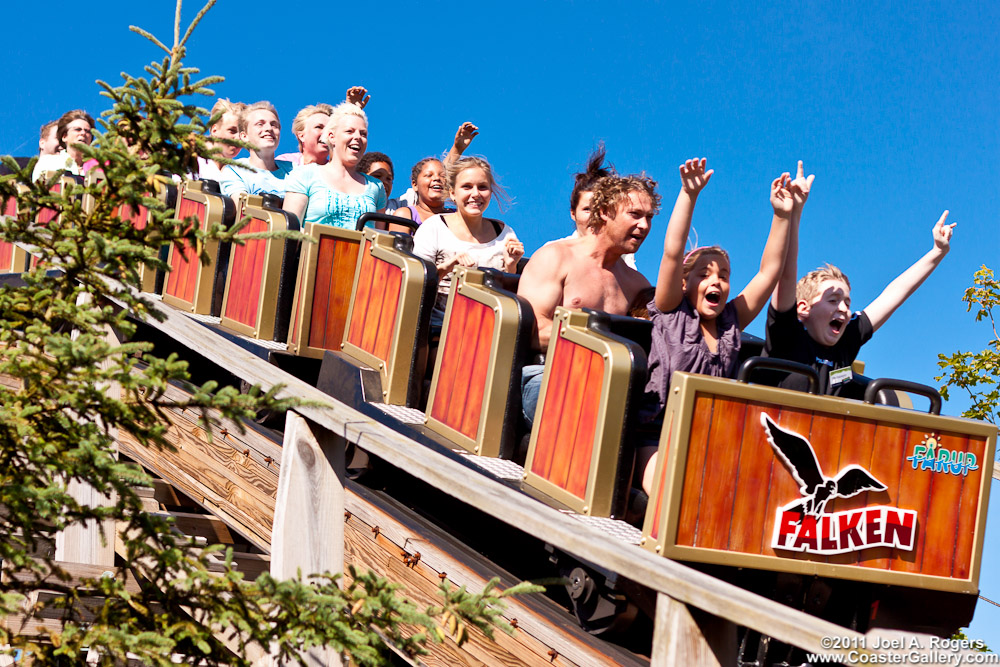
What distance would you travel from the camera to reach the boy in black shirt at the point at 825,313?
12.7 ft

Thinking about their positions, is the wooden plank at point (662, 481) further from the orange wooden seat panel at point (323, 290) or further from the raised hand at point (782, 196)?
the orange wooden seat panel at point (323, 290)

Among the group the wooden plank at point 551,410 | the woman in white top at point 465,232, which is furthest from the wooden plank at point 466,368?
the woman in white top at point 465,232

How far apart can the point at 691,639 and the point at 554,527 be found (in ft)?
1.29

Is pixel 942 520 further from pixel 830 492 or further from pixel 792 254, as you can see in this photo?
pixel 792 254

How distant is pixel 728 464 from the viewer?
9.78 ft

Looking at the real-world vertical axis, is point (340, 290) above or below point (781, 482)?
above

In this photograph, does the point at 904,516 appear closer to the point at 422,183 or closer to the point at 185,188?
the point at 422,183

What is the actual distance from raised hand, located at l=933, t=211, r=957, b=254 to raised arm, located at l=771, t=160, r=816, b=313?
0.74 metres

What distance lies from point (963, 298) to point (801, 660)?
20.0ft

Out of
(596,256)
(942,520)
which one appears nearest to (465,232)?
(596,256)

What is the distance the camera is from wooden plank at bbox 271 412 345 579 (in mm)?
2959

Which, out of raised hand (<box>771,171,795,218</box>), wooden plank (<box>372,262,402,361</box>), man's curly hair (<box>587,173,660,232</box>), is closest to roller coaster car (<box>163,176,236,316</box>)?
wooden plank (<box>372,262,402,361</box>)

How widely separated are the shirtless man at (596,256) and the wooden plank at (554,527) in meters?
1.15

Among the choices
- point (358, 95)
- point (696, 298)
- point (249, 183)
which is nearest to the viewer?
point (696, 298)
